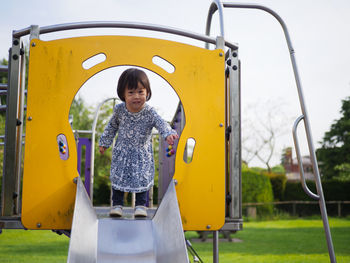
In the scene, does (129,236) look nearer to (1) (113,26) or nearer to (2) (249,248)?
(1) (113,26)

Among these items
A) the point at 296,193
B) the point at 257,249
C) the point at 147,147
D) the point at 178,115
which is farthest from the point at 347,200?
the point at 147,147

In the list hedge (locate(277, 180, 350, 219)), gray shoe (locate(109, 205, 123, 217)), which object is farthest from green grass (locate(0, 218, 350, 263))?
hedge (locate(277, 180, 350, 219))

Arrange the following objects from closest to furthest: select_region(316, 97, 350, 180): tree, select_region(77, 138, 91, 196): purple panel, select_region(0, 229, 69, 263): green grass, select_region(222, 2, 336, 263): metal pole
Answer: select_region(222, 2, 336, 263): metal pole
select_region(77, 138, 91, 196): purple panel
select_region(0, 229, 69, 263): green grass
select_region(316, 97, 350, 180): tree

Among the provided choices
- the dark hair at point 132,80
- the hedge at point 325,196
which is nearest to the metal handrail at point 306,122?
the dark hair at point 132,80

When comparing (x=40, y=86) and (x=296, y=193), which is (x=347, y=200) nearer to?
(x=296, y=193)

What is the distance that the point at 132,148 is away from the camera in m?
3.34

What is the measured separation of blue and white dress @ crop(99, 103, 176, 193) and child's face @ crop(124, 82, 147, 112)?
4.2 inches

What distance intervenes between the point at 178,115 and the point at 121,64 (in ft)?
7.28

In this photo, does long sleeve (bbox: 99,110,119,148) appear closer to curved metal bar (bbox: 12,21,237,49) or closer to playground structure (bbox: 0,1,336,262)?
playground structure (bbox: 0,1,336,262)

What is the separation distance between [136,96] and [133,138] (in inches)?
14.3

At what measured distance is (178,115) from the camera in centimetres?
497

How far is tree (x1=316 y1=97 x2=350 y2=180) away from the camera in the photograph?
79.6 ft

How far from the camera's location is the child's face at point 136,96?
321cm

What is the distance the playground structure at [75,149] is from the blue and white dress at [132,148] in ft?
1.51
